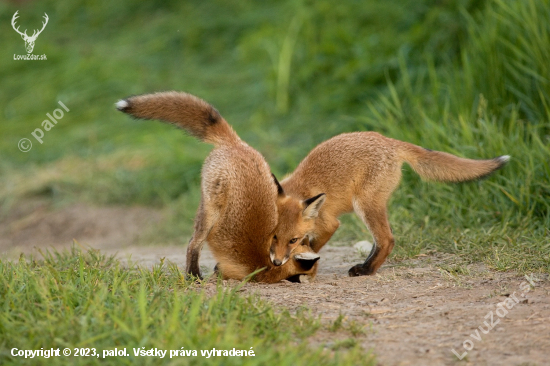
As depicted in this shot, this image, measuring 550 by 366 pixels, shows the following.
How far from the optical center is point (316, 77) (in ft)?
30.2

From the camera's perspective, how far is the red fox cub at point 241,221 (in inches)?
171

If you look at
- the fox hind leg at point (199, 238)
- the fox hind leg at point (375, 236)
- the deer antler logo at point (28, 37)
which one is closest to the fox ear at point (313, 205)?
the fox hind leg at point (375, 236)

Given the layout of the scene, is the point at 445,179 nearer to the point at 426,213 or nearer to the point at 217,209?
the point at 426,213

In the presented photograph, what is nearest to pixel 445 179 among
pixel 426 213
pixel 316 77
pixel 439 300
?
pixel 426 213

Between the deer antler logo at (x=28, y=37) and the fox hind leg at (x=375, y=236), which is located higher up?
the deer antler logo at (x=28, y=37)

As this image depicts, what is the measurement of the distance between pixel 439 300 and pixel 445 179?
1489mm

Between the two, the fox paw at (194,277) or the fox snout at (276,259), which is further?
the fox snout at (276,259)

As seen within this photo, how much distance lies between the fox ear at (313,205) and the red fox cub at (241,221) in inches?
7.0

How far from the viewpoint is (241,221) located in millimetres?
4383

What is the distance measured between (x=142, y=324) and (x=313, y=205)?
2057 millimetres

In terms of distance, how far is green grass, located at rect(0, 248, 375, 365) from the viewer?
9.09ft
